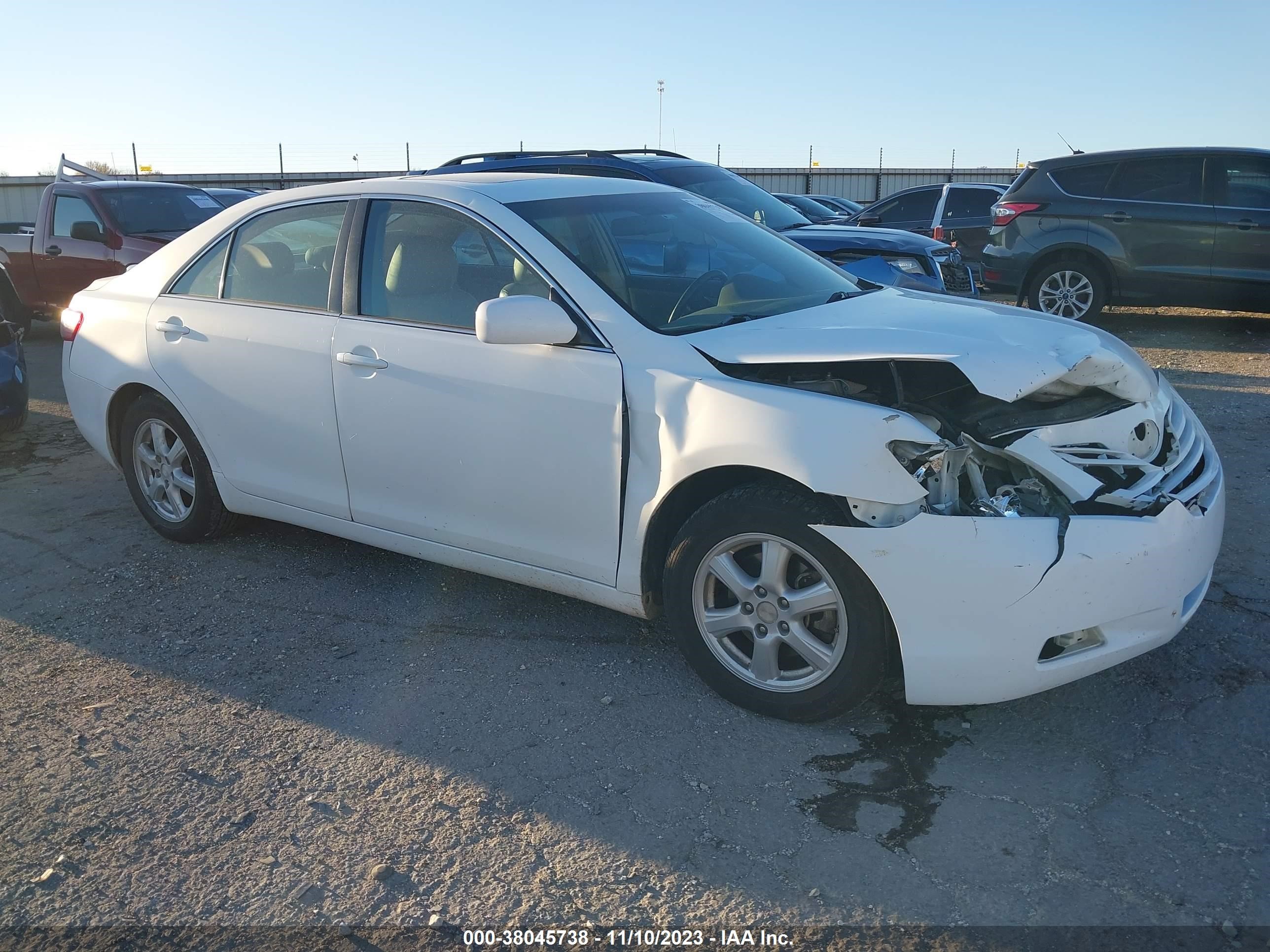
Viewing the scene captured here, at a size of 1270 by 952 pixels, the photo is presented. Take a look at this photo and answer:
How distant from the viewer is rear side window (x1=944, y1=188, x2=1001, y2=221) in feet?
50.0

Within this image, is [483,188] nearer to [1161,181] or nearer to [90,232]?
[90,232]

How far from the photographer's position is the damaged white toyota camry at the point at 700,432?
9.98 ft

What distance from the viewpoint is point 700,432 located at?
333cm

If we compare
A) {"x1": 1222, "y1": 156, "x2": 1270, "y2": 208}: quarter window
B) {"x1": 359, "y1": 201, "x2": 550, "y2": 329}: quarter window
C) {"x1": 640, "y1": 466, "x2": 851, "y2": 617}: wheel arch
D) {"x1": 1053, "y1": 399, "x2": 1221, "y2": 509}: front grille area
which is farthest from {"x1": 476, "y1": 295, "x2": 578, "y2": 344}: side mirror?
{"x1": 1222, "y1": 156, "x2": 1270, "y2": 208}: quarter window

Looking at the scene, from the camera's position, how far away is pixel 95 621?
436 cm

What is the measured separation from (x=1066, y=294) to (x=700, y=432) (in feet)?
27.6

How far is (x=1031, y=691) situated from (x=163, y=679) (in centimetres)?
286

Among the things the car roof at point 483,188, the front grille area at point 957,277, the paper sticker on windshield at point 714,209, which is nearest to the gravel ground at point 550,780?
the car roof at point 483,188

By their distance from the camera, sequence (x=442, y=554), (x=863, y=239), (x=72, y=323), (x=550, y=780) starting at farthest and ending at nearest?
(x=863, y=239) → (x=72, y=323) → (x=442, y=554) → (x=550, y=780)

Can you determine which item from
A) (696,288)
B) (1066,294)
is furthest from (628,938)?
(1066,294)

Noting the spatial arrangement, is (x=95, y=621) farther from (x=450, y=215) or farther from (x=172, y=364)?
(x=450, y=215)

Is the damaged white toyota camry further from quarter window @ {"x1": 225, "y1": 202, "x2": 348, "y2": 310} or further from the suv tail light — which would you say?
the suv tail light

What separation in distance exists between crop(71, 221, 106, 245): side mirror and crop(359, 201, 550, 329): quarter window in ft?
25.4

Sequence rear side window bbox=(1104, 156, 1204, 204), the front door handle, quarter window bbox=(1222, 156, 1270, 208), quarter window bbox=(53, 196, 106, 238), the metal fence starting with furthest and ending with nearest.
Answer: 1. the metal fence
2. quarter window bbox=(53, 196, 106, 238)
3. rear side window bbox=(1104, 156, 1204, 204)
4. quarter window bbox=(1222, 156, 1270, 208)
5. the front door handle
